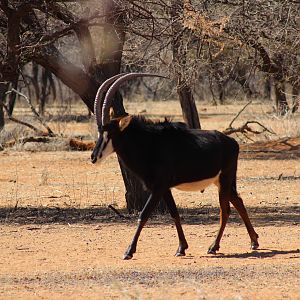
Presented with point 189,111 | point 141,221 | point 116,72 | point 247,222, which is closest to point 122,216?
point 116,72

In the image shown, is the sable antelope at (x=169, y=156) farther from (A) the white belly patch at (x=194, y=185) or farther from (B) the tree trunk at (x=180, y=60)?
(B) the tree trunk at (x=180, y=60)

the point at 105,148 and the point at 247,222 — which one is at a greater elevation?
the point at 105,148

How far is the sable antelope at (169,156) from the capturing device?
10.3m

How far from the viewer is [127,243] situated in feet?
37.4

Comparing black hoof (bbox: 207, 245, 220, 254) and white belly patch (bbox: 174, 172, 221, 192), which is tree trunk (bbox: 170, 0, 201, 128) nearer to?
white belly patch (bbox: 174, 172, 221, 192)

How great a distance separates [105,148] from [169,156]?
695 mm

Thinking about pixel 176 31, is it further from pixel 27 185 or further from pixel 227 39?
pixel 27 185

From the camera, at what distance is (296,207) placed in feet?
49.5

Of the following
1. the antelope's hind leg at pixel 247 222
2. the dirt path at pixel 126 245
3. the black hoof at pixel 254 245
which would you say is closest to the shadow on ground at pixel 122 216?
the dirt path at pixel 126 245

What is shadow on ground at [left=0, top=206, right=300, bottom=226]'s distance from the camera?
1345 cm

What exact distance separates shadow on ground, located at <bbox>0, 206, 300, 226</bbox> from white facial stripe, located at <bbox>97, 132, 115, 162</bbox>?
10.1 feet

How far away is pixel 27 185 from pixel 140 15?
5.82 meters

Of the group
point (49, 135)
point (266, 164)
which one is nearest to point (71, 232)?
point (266, 164)

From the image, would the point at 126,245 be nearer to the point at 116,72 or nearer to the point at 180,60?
the point at 116,72
